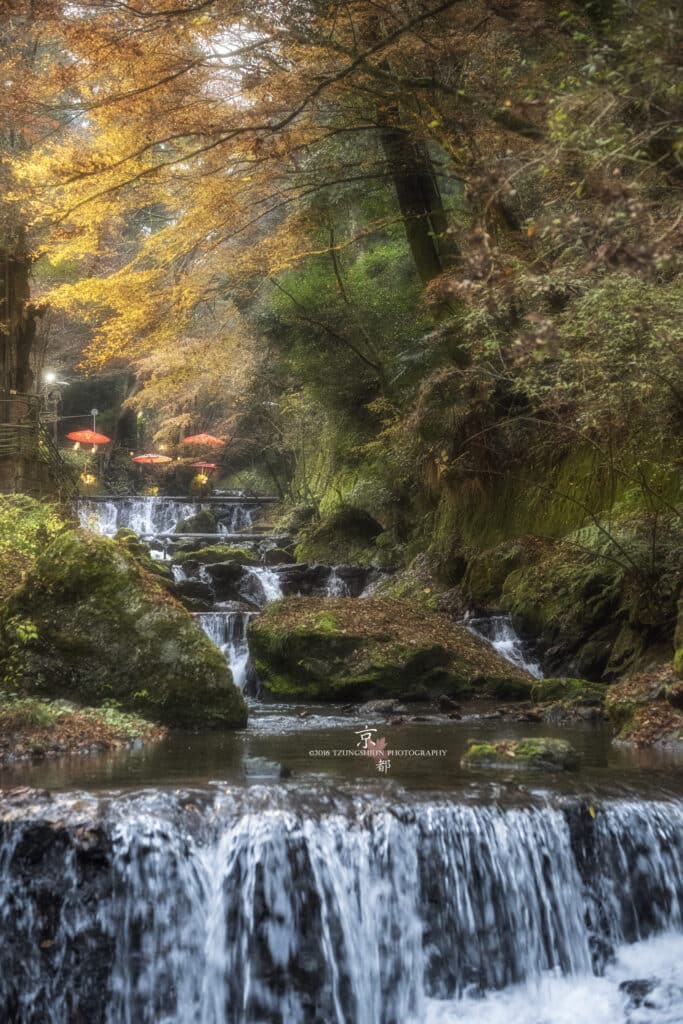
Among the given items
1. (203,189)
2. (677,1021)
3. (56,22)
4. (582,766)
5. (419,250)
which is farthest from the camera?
(419,250)

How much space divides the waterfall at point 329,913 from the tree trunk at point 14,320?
13.5m

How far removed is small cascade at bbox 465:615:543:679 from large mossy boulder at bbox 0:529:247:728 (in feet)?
15.3

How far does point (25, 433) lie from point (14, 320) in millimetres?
2221

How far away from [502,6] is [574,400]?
3965mm

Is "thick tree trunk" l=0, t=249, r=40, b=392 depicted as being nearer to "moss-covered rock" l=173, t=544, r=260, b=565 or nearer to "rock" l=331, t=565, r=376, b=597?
"moss-covered rock" l=173, t=544, r=260, b=565

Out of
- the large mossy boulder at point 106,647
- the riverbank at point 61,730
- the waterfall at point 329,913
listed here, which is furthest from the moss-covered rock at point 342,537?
the waterfall at point 329,913

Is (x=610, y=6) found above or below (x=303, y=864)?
above

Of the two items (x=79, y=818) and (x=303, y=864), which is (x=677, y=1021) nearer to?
(x=303, y=864)

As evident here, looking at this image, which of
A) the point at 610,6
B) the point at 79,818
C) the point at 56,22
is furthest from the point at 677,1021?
the point at 56,22

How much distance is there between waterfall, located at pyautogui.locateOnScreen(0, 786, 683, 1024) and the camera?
479cm

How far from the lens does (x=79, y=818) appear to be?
4973 millimetres

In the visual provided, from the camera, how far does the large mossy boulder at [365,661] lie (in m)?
11.0

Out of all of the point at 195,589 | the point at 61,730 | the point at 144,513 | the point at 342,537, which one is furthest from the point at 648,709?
the point at 144,513

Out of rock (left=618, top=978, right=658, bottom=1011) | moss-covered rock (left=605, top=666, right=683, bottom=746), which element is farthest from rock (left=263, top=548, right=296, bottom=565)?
rock (left=618, top=978, right=658, bottom=1011)
